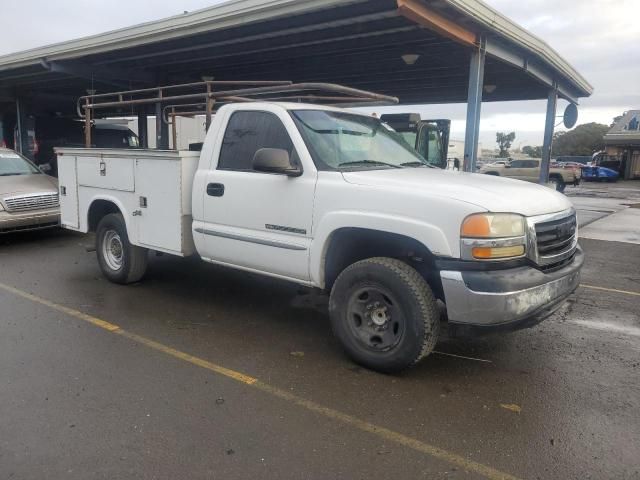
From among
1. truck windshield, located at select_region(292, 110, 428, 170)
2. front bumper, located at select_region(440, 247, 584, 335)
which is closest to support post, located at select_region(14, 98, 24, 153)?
truck windshield, located at select_region(292, 110, 428, 170)

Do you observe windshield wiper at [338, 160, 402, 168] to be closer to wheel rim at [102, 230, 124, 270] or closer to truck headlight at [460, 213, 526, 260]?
truck headlight at [460, 213, 526, 260]

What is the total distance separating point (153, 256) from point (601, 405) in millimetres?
6205

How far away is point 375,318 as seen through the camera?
4.02 meters

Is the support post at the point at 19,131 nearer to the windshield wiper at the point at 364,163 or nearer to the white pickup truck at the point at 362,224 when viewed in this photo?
the white pickup truck at the point at 362,224

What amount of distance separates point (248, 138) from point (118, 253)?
256 centimetres

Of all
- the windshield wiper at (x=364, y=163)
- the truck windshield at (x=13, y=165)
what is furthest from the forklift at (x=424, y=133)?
the truck windshield at (x=13, y=165)

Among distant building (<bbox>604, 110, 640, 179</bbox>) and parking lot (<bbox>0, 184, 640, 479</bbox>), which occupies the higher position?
distant building (<bbox>604, 110, 640, 179</bbox>)

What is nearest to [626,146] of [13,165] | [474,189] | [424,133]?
[424,133]

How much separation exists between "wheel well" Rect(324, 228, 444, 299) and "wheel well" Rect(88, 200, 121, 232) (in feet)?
10.7

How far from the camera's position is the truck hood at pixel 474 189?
3.62 m

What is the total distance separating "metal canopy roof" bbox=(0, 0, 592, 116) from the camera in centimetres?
860

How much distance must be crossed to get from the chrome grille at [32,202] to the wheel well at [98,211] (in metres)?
2.64

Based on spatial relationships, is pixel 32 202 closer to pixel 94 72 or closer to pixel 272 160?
pixel 272 160

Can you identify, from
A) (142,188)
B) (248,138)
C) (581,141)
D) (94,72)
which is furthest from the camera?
(581,141)
